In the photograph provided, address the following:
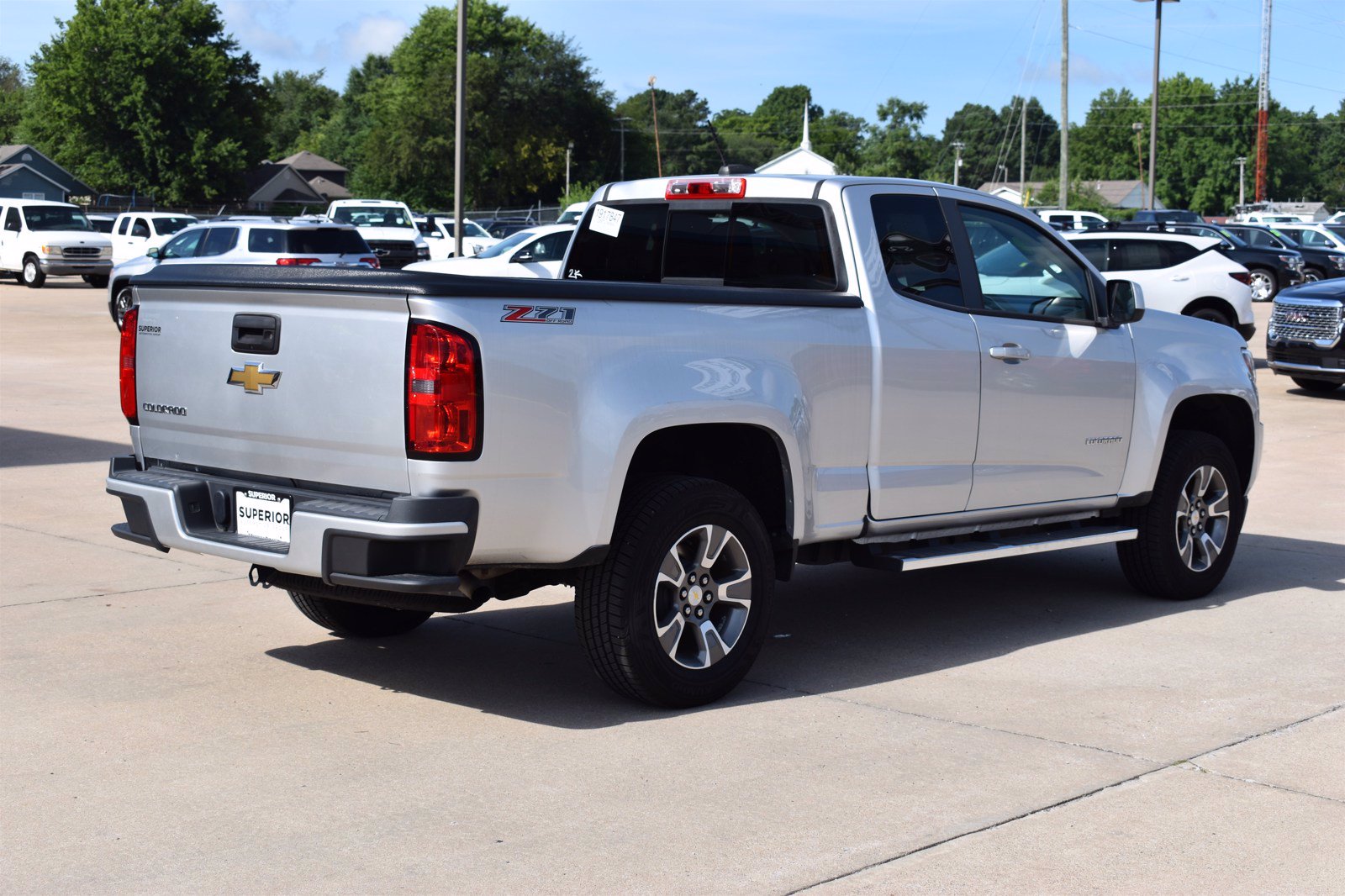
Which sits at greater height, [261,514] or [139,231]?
[139,231]

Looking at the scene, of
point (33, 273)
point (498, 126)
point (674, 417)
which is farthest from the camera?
point (498, 126)

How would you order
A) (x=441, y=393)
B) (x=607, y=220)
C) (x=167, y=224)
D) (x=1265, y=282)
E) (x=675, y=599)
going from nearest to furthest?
(x=441, y=393) → (x=675, y=599) → (x=607, y=220) → (x=1265, y=282) → (x=167, y=224)

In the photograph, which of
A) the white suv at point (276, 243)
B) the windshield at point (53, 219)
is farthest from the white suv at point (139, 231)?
the white suv at point (276, 243)

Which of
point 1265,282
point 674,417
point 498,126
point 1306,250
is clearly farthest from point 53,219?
point 498,126

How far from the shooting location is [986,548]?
21.8 feet

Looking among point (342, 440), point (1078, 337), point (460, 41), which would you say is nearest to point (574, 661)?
point (342, 440)

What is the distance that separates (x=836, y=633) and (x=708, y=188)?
2075 millimetres

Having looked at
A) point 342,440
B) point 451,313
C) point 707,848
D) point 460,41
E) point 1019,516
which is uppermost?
point 460,41

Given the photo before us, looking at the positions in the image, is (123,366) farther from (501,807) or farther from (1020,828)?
(1020,828)

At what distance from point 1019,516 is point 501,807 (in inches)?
127

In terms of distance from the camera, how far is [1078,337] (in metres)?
7.07

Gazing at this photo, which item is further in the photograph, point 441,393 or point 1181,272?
point 1181,272

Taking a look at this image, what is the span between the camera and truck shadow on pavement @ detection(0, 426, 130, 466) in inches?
457

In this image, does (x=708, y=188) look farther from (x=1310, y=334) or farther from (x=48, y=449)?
(x=1310, y=334)
